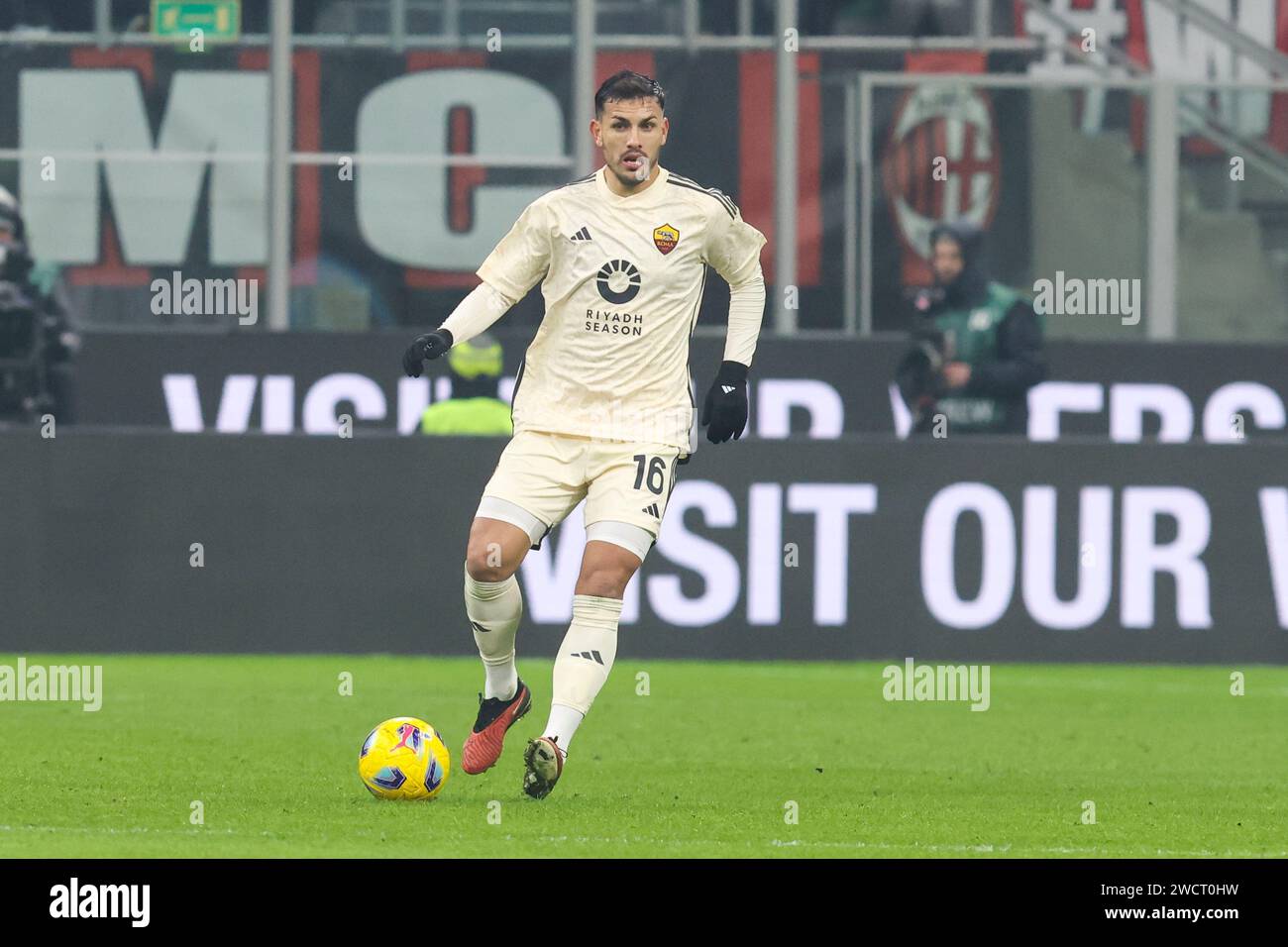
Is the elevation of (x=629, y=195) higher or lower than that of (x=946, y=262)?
lower

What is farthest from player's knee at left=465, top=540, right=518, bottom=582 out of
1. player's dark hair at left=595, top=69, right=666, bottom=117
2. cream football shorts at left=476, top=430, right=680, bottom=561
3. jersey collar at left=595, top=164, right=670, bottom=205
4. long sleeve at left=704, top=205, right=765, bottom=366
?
player's dark hair at left=595, top=69, right=666, bottom=117

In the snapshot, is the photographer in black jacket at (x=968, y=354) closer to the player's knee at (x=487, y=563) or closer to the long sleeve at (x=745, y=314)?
the long sleeve at (x=745, y=314)

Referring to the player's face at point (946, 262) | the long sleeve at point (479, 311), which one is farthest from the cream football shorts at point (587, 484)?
the player's face at point (946, 262)

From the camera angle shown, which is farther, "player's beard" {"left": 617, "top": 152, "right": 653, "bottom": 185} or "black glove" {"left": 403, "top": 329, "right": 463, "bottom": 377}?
"player's beard" {"left": 617, "top": 152, "right": 653, "bottom": 185}

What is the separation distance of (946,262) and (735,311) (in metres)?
6.04

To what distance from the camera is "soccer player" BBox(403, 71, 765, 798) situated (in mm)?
8016

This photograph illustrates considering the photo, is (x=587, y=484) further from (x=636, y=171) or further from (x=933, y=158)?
(x=933, y=158)

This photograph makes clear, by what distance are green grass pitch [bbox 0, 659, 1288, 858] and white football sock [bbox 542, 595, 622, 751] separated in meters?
0.29

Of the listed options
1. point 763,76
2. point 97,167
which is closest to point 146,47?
point 97,167

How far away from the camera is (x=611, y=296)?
8.15 meters

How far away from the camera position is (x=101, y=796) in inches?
310

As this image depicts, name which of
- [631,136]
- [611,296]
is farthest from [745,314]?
[631,136]

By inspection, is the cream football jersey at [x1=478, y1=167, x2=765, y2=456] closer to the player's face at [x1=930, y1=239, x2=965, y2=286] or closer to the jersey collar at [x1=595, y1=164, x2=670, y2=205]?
the jersey collar at [x1=595, y1=164, x2=670, y2=205]

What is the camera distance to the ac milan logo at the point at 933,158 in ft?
51.3
